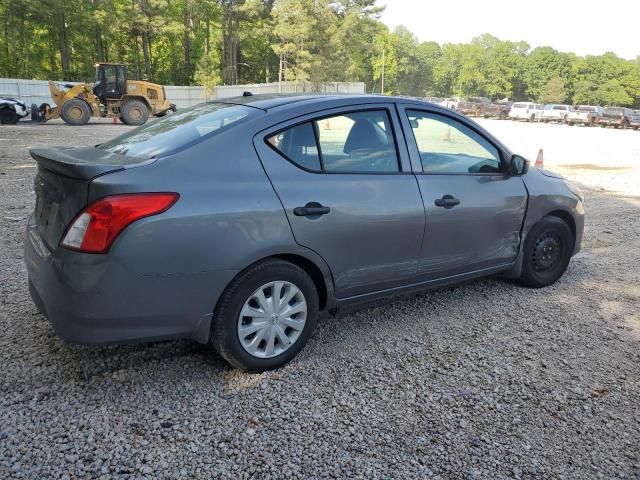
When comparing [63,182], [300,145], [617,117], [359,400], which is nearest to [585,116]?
[617,117]

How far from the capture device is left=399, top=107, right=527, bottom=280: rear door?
367 centimetres

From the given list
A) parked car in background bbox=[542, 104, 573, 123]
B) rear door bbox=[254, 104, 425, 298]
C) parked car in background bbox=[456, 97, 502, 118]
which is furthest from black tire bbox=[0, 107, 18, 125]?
parked car in background bbox=[542, 104, 573, 123]

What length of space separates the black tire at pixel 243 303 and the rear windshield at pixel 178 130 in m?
0.83

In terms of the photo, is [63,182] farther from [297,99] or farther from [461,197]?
[461,197]

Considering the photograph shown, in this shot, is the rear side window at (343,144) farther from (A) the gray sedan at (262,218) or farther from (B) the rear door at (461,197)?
(B) the rear door at (461,197)

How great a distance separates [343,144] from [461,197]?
38.7 inches

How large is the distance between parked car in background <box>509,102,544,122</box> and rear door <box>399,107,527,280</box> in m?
47.9

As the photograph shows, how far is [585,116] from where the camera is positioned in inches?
1677

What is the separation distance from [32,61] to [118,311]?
53.8 m

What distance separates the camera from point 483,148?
13.5ft

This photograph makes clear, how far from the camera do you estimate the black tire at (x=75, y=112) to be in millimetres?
22766

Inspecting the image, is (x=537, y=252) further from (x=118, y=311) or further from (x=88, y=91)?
(x=88, y=91)

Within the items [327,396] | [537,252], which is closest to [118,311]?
[327,396]

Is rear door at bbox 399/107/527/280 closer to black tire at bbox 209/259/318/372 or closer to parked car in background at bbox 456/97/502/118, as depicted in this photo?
black tire at bbox 209/259/318/372
